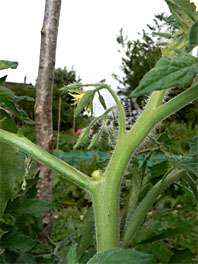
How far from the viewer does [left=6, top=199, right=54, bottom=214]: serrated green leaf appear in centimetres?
80

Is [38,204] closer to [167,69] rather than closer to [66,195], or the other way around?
[167,69]

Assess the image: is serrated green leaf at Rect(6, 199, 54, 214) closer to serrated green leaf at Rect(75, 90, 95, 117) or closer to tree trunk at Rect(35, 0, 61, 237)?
serrated green leaf at Rect(75, 90, 95, 117)

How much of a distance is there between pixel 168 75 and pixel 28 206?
0.57m

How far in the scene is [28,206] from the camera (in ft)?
2.64

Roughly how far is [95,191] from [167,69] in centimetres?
28

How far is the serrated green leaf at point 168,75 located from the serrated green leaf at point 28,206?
1.76 feet

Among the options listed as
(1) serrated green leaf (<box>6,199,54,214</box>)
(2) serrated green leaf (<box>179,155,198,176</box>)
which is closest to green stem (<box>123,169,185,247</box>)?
(2) serrated green leaf (<box>179,155,198,176</box>)

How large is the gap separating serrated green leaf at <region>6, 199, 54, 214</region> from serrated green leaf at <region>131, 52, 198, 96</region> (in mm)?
537

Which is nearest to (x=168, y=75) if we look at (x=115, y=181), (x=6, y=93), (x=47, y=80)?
(x=115, y=181)

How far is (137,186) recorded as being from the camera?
0.80m

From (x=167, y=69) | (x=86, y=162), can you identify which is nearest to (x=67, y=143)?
(x=86, y=162)

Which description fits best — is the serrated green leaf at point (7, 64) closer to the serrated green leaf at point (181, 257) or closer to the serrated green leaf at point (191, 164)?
the serrated green leaf at point (191, 164)

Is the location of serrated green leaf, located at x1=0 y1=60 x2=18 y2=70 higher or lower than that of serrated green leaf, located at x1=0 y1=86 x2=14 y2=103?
higher

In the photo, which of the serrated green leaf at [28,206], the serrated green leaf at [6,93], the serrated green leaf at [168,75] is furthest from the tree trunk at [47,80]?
the serrated green leaf at [168,75]
